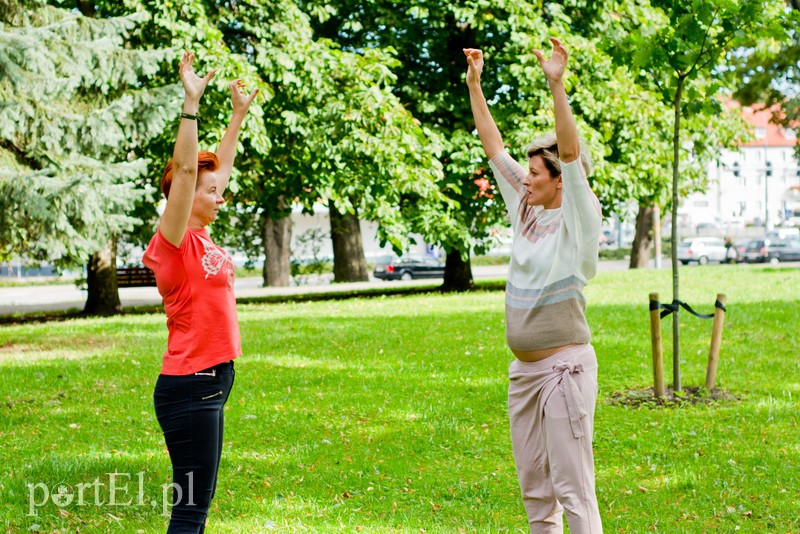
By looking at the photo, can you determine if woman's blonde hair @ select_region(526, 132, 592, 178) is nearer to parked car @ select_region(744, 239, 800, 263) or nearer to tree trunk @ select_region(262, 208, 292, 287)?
tree trunk @ select_region(262, 208, 292, 287)

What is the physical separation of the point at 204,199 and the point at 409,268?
3717 cm

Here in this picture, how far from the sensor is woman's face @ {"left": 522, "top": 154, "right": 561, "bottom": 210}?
352 cm

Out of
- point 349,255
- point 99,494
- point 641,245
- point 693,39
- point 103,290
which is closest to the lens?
point 99,494

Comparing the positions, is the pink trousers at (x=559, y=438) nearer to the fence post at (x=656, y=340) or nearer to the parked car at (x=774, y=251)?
the fence post at (x=656, y=340)

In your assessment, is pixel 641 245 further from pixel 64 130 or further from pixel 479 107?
pixel 479 107

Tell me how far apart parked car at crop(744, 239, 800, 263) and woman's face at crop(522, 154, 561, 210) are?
151ft

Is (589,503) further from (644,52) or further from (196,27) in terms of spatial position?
(196,27)

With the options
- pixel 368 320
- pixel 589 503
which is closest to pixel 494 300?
pixel 368 320

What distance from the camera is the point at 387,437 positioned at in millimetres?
6934

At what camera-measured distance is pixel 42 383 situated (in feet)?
30.8

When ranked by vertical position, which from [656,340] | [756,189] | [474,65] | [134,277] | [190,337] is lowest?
[656,340]

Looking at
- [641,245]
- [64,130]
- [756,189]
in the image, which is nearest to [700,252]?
[641,245]

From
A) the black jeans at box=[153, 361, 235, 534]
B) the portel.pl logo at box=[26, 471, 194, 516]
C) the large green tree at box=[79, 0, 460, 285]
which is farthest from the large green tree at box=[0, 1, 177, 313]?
the black jeans at box=[153, 361, 235, 534]

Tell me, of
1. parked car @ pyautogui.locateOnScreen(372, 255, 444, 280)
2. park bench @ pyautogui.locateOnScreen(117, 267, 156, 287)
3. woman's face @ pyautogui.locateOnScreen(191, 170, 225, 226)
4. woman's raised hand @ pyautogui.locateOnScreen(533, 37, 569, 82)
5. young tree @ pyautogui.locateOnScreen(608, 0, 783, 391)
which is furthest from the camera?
parked car @ pyautogui.locateOnScreen(372, 255, 444, 280)
